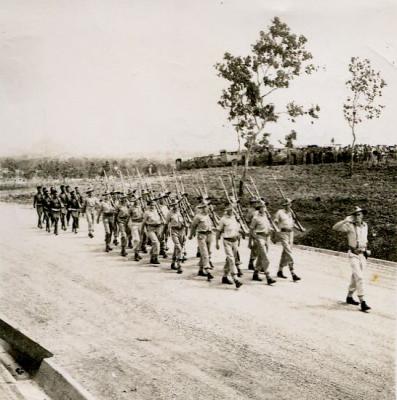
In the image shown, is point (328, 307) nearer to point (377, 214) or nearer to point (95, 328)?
point (95, 328)

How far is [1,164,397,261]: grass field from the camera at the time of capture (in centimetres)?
1609

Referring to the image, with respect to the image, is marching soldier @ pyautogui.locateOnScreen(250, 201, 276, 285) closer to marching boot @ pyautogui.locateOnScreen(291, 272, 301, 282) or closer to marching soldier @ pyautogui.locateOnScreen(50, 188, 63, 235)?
marching boot @ pyautogui.locateOnScreen(291, 272, 301, 282)

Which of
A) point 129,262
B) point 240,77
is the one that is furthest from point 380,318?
point 240,77

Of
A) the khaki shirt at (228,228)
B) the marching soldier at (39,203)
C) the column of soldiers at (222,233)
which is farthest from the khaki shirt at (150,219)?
the marching soldier at (39,203)

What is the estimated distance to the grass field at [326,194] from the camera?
16094 mm

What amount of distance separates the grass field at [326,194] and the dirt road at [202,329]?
3.01m

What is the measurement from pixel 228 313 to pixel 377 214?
27.5 feet

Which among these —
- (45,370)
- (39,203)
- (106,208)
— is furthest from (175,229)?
(39,203)

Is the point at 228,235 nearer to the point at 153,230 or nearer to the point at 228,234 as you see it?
the point at 228,234

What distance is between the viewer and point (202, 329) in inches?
344

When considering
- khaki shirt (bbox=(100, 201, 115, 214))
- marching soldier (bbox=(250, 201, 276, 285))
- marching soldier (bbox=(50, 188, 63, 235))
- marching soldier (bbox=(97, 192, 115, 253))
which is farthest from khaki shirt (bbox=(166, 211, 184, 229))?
marching soldier (bbox=(50, 188, 63, 235))

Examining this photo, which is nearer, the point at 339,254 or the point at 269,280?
the point at 269,280

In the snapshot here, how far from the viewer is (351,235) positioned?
391 inches

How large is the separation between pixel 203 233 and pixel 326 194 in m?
8.11
